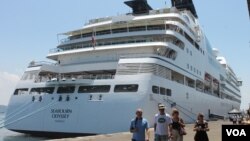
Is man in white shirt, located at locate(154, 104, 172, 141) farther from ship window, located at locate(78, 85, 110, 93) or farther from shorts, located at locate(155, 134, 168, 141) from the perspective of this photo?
ship window, located at locate(78, 85, 110, 93)

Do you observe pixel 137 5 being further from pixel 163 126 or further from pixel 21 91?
pixel 163 126

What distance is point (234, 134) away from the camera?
4.76m

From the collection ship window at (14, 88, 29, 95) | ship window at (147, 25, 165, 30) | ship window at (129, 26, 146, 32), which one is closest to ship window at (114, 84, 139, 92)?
ship window at (14, 88, 29, 95)

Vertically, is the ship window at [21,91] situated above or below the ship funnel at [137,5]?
below

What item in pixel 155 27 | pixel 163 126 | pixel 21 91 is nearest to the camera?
pixel 163 126

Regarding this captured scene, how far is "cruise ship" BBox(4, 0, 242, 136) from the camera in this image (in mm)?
21688

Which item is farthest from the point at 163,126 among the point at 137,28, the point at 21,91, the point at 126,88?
the point at 137,28

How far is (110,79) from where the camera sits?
22516 millimetres

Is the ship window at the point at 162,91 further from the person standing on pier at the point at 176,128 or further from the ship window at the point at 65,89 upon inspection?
the person standing on pier at the point at 176,128

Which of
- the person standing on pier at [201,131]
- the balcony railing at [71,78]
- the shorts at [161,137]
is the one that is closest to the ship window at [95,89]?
the balcony railing at [71,78]

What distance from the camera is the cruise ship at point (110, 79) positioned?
71.2 feet

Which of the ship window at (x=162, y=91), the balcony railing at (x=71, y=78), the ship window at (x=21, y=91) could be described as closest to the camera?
the balcony railing at (x=71, y=78)

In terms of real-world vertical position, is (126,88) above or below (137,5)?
below

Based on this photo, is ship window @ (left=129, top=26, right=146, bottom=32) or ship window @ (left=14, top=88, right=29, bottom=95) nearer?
ship window @ (left=14, top=88, right=29, bottom=95)
